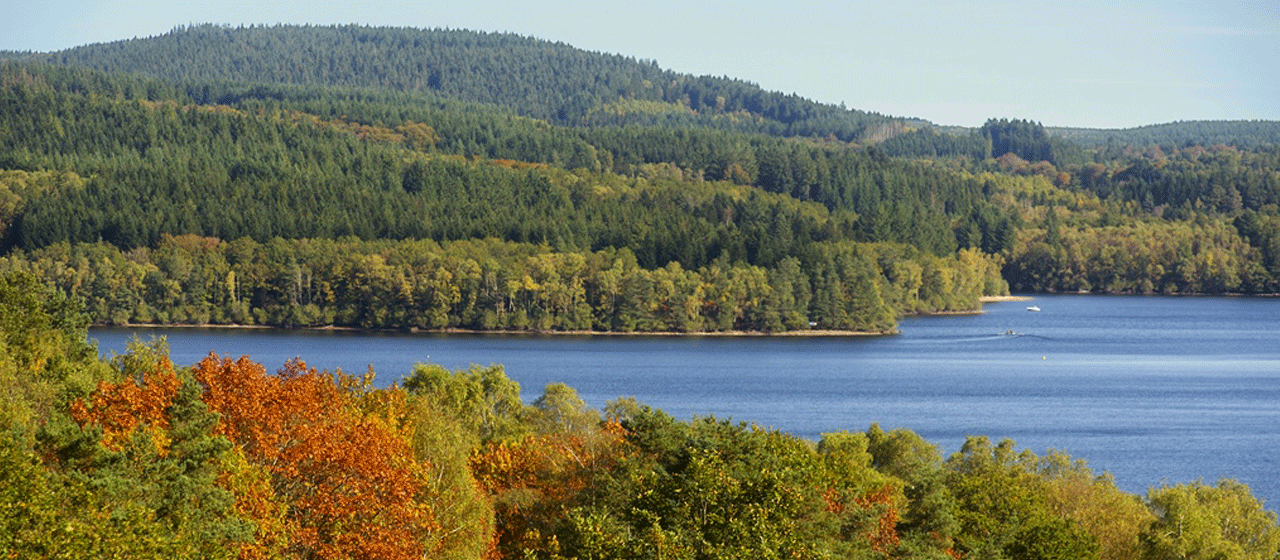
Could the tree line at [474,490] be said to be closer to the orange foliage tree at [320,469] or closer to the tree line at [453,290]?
the orange foliage tree at [320,469]

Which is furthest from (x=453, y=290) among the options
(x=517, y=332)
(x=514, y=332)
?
(x=517, y=332)

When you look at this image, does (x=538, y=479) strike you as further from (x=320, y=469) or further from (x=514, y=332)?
(x=514, y=332)

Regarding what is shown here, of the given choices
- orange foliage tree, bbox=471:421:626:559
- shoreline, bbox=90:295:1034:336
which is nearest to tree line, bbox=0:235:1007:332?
shoreline, bbox=90:295:1034:336

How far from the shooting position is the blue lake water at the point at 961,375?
234 ft

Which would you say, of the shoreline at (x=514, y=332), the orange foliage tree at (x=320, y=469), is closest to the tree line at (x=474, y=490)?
the orange foliage tree at (x=320, y=469)

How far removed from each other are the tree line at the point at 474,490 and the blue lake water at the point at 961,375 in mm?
19629

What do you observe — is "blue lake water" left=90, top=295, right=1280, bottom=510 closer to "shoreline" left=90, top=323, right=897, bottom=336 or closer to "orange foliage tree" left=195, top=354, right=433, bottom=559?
"shoreline" left=90, top=323, right=897, bottom=336

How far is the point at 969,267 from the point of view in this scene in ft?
595

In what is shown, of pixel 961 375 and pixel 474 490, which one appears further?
pixel 961 375

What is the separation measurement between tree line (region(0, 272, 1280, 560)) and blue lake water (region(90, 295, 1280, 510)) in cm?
1963

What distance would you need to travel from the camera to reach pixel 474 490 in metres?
31.0

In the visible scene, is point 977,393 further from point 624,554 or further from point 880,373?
point 624,554

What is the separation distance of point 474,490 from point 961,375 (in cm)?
7593

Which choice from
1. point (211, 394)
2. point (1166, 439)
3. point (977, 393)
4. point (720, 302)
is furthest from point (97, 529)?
point (720, 302)
